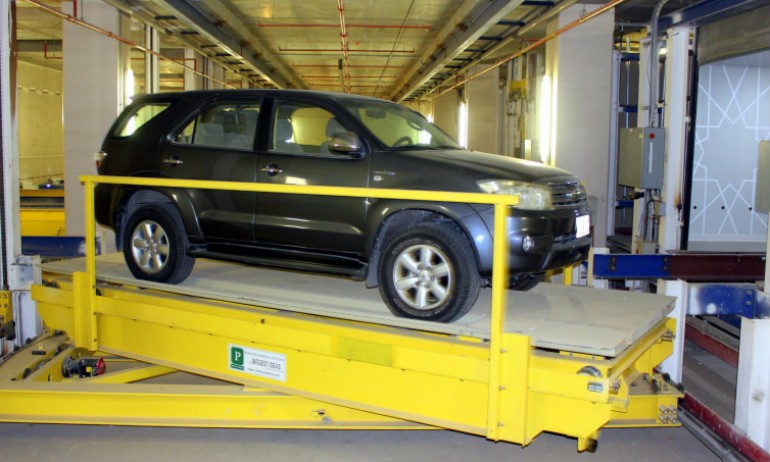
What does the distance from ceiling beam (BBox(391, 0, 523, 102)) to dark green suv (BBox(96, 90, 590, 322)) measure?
14.9 ft

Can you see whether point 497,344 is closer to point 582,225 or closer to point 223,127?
point 582,225

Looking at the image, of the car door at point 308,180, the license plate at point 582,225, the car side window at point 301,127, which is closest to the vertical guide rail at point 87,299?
the car door at point 308,180

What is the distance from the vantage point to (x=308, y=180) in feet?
16.2

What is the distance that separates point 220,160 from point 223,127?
0.32 metres

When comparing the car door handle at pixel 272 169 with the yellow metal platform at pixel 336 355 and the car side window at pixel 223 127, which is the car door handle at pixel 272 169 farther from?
the yellow metal platform at pixel 336 355

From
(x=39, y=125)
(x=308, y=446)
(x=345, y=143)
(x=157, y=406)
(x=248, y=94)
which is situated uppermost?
(x=39, y=125)

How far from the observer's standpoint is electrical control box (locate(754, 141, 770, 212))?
523cm

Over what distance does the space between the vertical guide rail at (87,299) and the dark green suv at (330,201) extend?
0.37 m

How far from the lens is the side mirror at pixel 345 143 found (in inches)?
185

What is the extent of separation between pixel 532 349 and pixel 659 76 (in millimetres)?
6052

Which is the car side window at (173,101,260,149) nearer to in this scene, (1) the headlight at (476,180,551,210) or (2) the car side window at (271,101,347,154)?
(2) the car side window at (271,101,347,154)

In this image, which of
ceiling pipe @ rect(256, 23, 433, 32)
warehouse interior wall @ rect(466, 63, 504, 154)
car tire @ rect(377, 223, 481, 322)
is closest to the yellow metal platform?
car tire @ rect(377, 223, 481, 322)

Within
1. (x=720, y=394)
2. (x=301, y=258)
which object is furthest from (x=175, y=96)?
(x=720, y=394)

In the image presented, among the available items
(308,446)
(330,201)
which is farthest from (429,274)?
(308,446)
